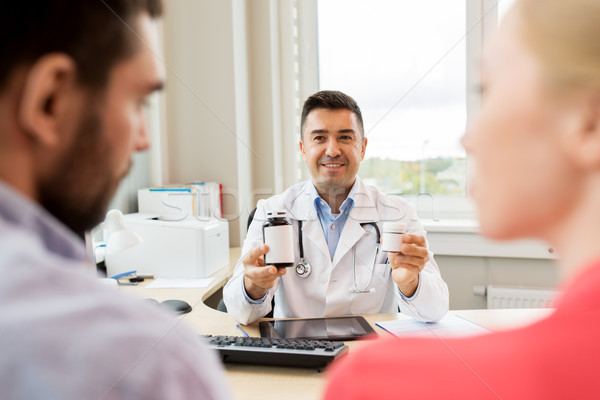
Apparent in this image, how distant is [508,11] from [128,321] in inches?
15.1

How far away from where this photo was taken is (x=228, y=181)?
102 inches

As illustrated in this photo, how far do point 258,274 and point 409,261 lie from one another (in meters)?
0.43

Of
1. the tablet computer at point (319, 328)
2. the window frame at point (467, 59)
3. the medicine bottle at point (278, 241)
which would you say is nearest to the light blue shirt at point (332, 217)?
the tablet computer at point (319, 328)

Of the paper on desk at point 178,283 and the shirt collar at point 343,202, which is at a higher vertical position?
the shirt collar at point 343,202

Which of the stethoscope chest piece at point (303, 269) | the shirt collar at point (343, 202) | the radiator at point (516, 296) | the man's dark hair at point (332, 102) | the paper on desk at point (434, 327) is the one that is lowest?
the radiator at point (516, 296)

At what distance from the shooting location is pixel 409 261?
1.32m

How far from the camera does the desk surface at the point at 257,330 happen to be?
36.6 inches

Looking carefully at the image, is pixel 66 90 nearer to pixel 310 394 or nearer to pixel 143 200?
pixel 310 394

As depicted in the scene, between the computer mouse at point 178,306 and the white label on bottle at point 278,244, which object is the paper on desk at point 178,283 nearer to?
the computer mouse at point 178,306

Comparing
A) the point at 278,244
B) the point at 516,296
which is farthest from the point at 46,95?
the point at 516,296

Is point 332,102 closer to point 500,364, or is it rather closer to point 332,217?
point 332,217

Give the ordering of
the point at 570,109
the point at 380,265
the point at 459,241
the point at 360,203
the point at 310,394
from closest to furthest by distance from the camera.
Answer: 1. the point at 570,109
2. the point at 310,394
3. the point at 380,265
4. the point at 360,203
5. the point at 459,241

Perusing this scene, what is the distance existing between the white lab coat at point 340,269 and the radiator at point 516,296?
850 millimetres

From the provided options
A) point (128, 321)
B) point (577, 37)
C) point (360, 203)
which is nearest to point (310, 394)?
point (128, 321)
